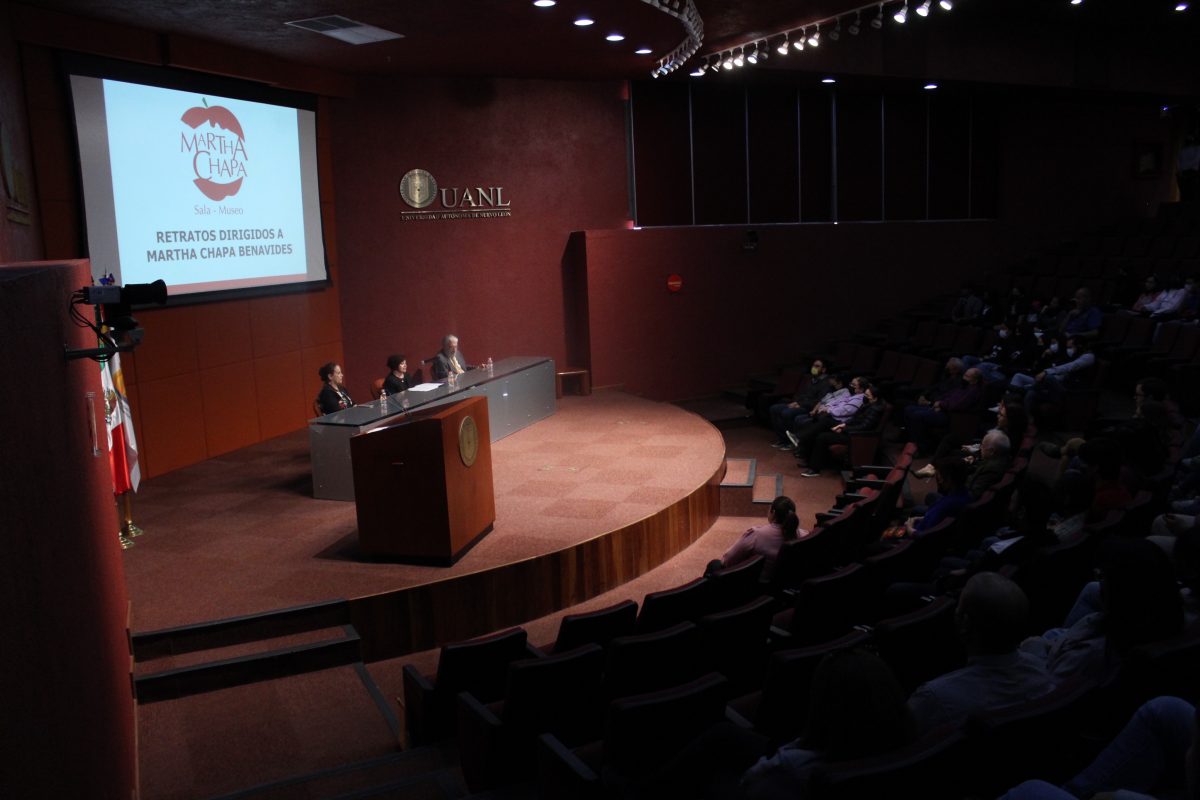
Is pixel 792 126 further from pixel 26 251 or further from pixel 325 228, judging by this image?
pixel 26 251

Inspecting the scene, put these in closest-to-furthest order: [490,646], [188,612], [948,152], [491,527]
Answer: [490,646] → [188,612] → [491,527] → [948,152]

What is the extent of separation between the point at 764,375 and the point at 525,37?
17.6 ft

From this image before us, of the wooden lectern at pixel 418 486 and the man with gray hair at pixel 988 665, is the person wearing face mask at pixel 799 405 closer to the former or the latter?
the wooden lectern at pixel 418 486

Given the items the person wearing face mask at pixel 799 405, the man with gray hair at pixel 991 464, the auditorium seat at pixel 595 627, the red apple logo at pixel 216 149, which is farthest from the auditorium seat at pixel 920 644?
the red apple logo at pixel 216 149

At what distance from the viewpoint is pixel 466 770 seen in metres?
3.22

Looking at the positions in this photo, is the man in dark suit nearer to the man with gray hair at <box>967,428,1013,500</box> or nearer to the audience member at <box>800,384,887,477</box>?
the audience member at <box>800,384,887,477</box>

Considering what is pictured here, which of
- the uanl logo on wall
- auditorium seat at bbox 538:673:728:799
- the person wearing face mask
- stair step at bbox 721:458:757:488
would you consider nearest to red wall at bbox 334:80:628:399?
the uanl logo on wall

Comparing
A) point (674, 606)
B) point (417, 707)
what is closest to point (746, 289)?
point (674, 606)

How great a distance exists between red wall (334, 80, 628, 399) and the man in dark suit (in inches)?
46.8

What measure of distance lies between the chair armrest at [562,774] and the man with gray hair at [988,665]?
853 millimetres

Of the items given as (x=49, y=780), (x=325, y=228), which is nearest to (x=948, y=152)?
(x=325, y=228)

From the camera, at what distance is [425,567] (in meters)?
5.29

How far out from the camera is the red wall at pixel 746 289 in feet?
35.4

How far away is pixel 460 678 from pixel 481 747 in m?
0.48
